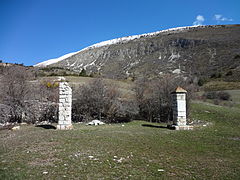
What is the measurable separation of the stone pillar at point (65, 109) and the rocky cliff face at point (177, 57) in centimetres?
3229

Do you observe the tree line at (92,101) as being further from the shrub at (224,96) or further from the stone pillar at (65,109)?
the shrub at (224,96)

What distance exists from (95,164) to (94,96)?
11.5m

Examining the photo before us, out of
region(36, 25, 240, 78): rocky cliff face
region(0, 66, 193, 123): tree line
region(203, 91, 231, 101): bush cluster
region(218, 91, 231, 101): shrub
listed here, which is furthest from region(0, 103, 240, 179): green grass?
region(36, 25, 240, 78): rocky cliff face

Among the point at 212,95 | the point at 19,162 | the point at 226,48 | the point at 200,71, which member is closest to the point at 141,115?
the point at 19,162

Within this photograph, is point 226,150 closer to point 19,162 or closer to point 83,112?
point 19,162

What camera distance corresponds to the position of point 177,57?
198ft

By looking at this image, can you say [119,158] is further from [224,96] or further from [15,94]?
[224,96]

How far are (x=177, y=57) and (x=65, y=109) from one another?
5456cm

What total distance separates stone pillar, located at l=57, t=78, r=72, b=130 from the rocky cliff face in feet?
106

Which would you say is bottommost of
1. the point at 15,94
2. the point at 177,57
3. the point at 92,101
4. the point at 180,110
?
the point at 180,110

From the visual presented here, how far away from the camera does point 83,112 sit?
56.0 feet

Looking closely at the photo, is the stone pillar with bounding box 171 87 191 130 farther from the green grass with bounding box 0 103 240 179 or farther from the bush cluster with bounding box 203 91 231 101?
the bush cluster with bounding box 203 91 231 101

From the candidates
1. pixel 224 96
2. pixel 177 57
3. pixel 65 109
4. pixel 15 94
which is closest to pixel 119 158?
pixel 65 109

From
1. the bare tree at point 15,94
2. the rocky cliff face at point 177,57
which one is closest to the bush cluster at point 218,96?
the rocky cliff face at point 177,57
